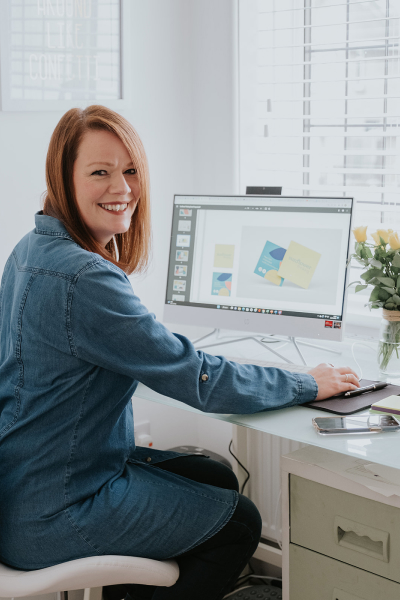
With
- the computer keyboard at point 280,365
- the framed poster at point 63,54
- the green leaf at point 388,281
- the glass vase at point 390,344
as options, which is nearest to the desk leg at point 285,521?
the computer keyboard at point 280,365

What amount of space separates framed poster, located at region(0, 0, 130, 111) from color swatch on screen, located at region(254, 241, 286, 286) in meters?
0.68

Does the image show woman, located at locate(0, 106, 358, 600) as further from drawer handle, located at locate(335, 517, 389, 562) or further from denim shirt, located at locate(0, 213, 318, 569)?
drawer handle, located at locate(335, 517, 389, 562)

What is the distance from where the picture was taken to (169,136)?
222 cm

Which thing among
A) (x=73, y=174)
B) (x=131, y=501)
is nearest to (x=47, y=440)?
(x=131, y=501)

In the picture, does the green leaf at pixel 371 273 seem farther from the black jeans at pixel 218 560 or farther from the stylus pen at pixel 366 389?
the black jeans at pixel 218 560

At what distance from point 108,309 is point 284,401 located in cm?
41

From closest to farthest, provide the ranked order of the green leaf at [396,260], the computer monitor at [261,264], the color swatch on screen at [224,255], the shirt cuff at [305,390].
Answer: the shirt cuff at [305,390] < the green leaf at [396,260] < the computer monitor at [261,264] < the color swatch on screen at [224,255]

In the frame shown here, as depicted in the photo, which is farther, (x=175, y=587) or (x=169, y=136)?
(x=169, y=136)

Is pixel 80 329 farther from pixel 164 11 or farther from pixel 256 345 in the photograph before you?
pixel 164 11

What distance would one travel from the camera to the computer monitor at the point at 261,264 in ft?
5.33

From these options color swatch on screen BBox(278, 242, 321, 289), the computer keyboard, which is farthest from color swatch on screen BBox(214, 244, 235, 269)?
the computer keyboard

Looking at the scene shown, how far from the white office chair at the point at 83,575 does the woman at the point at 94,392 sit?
32 mm

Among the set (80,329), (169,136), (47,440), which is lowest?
(47,440)

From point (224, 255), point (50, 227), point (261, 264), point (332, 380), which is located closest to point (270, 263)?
point (261, 264)
